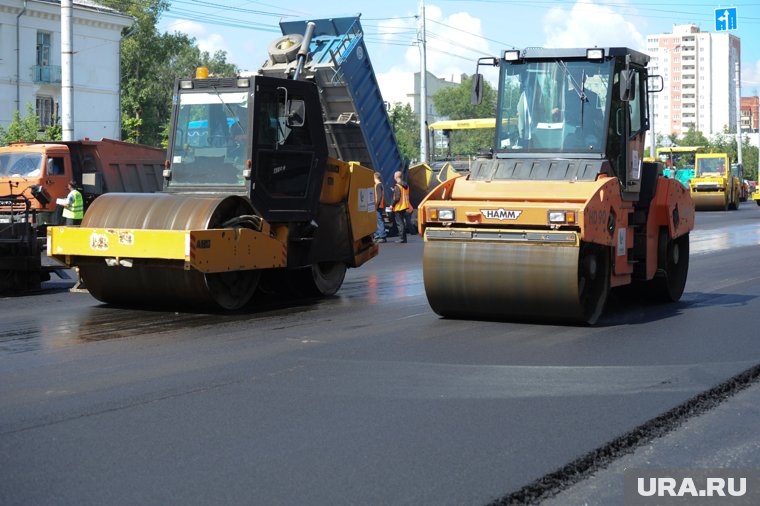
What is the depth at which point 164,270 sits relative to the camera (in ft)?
34.8

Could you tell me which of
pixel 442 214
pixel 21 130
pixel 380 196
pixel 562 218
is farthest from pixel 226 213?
pixel 21 130

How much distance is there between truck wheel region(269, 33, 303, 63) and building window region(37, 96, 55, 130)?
1104 inches

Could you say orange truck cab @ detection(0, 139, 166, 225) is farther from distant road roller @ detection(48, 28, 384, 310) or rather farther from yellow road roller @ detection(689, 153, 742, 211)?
yellow road roller @ detection(689, 153, 742, 211)

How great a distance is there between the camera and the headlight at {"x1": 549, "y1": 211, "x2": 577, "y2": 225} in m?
9.48

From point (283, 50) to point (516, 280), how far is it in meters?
10.6

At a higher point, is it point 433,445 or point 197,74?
point 197,74

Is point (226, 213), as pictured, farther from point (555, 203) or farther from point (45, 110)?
point (45, 110)

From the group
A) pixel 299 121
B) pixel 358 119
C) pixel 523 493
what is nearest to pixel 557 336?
pixel 299 121

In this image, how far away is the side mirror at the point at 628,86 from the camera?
34.2 feet

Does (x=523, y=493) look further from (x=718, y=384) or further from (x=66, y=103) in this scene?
(x=66, y=103)

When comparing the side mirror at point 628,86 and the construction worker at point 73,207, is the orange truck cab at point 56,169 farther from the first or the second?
the side mirror at point 628,86

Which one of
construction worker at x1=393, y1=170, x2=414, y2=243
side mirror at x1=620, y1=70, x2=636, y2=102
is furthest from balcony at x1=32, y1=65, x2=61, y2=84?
side mirror at x1=620, y1=70, x2=636, y2=102

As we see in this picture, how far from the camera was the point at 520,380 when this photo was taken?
751 centimetres

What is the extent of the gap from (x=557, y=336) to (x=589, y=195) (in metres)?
1.31
